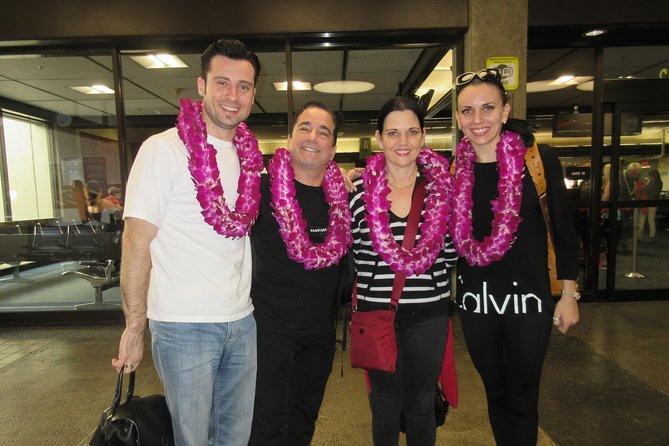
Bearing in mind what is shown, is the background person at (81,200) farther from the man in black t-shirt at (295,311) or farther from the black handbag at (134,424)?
the black handbag at (134,424)

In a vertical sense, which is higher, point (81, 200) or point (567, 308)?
point (81, 200)

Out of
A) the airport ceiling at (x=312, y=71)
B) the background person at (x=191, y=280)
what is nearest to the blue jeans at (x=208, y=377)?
the background person at (x=191, y=280)

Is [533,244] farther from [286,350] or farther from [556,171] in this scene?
[286,350]

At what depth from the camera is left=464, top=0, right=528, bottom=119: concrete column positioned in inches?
170

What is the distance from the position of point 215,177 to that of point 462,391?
260cm

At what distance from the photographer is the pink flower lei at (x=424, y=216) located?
2002 millimetres

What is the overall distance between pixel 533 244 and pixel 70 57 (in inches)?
215

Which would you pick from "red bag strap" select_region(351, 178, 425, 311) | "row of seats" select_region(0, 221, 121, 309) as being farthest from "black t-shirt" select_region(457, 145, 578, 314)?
"row of seats" select_region(0, 221, 121, 309)

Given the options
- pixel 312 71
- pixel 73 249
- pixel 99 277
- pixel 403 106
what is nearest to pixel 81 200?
pixel 73 249

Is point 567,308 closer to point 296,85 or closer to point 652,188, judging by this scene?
point 652,188

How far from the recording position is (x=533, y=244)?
2.08m

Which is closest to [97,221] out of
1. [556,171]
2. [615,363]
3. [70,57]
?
[70,57]

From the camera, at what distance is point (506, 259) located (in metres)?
2.07

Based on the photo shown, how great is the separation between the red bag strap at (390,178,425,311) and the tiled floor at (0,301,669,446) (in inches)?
48.5
